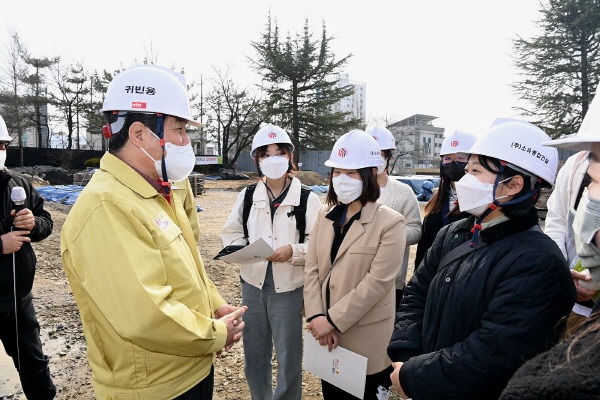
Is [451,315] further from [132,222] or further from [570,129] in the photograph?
[570,129]

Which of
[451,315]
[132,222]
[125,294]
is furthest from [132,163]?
[451,315]

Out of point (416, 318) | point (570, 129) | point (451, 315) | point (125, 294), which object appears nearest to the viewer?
point (125, 294)

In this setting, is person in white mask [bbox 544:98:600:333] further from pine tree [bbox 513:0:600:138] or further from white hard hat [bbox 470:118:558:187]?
pine tree [bbox 513:0:600:138]

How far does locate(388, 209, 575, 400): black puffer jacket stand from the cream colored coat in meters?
0.66

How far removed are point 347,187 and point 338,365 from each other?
1.15 m

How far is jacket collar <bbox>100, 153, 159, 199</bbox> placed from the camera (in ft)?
6.32

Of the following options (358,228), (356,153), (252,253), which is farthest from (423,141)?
(252,253)

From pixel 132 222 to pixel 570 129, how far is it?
28036mm

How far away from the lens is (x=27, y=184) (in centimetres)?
367

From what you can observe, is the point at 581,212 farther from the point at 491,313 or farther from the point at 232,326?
the point at 232,326

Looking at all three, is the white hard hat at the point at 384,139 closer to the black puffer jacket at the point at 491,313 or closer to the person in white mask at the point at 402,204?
the person in white mask at the point at 402,204

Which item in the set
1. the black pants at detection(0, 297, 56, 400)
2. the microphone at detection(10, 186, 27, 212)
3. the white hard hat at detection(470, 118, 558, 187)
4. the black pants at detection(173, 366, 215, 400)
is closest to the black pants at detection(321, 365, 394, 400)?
the black pants at detection(173, 366, 215, 400)

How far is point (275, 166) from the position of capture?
11.4 feet

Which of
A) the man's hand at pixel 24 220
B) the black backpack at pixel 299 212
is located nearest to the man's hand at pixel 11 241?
the man's hand at pixel 24 220
